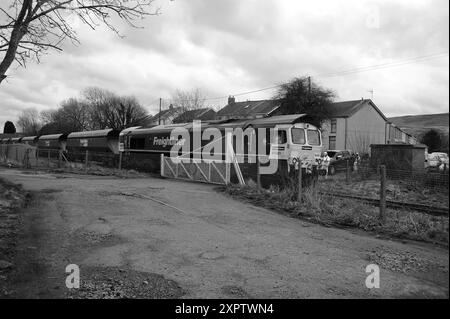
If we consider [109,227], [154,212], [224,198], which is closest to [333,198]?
[224,198]

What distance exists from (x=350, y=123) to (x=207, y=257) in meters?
51.7

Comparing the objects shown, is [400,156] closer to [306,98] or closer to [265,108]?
[306,98]

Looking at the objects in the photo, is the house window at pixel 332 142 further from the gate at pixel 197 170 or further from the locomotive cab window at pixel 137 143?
the gate at pixel 197 170

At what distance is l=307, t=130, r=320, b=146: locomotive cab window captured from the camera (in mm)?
17469

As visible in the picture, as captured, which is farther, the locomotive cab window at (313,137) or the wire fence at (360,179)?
the locomotive cab window at (313,137)

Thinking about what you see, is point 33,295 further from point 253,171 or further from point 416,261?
point 253,171

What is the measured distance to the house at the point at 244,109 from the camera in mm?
59306

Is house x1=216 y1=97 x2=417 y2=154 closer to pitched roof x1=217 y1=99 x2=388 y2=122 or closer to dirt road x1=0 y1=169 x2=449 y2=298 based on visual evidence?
pitched roof x1=217 y1=99 x2=388 y2=122

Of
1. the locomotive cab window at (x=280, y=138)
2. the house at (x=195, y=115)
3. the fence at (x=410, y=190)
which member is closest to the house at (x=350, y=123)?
the house at (x=195, y=115)

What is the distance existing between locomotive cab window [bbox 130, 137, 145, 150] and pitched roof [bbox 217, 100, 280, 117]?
106ft

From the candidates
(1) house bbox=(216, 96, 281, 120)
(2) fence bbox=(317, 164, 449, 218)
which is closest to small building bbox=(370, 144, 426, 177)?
(2) fence bbox=(317, 164, 449, 218)

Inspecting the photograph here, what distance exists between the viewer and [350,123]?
54.8 metres

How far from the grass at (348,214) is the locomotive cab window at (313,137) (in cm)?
463
